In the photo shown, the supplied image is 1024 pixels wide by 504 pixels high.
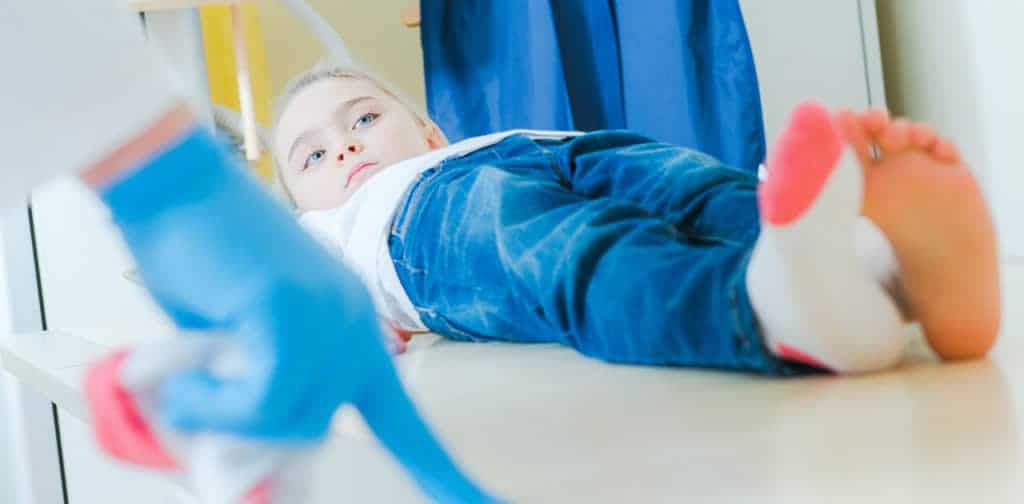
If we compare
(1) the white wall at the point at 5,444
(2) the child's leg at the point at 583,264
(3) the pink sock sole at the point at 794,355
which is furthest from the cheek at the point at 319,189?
(3) the pink sock sole at the point at 794,355

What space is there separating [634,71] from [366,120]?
1.48ft

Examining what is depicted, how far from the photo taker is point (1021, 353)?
60 centimetres

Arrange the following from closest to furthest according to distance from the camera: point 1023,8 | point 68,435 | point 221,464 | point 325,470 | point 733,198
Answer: point 221,464
point 325,470
point 733,198
point 1023,8
point 68,435

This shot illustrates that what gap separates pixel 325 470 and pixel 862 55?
1363 millimetres

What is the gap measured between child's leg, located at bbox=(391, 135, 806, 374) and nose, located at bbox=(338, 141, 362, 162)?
275mm

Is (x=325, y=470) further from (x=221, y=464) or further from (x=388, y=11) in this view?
(x=388, y=11)

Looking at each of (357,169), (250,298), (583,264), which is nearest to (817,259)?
(583,264)

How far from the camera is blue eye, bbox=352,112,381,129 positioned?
3.99 feet

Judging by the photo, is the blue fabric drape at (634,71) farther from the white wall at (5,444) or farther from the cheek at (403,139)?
the white wall at (5,444)

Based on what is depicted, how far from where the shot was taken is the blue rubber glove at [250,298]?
305 millimetres

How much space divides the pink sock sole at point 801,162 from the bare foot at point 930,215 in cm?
6

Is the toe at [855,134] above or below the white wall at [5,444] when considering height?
above

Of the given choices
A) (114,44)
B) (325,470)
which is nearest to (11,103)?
(114,44)

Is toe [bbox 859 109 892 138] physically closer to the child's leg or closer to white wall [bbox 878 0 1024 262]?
the child's leg
